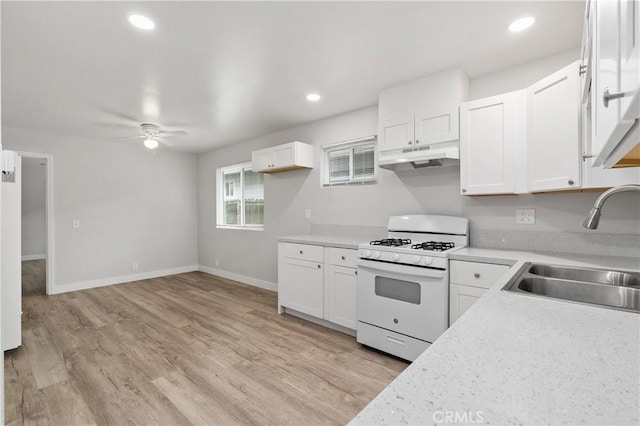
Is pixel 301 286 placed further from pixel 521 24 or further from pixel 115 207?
pixel 115 207

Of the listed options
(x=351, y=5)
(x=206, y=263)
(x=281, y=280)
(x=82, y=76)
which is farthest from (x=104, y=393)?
(x=206, y=263)

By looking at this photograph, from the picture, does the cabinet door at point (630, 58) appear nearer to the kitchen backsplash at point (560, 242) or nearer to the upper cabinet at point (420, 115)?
the upper cabinet at point (420, 115)

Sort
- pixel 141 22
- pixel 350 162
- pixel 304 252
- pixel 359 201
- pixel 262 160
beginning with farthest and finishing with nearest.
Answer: pixel 262 160 → pixel 350 162 → pixel 359 201 → pixel 304 252 → pixel 141 22

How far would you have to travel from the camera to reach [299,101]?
3.31 metres

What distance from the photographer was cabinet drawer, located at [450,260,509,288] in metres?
2.05

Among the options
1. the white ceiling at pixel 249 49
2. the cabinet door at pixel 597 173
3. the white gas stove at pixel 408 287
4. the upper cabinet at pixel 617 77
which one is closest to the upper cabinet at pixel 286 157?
the white ceiling at pixel 249 49

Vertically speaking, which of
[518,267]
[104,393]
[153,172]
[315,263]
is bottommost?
[104,393]

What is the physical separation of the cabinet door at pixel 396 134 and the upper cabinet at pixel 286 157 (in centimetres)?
127

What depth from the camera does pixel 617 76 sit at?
69 centimetres

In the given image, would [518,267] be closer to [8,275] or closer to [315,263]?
[315,263]

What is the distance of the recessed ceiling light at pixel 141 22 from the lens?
1.89m

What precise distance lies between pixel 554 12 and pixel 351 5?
1268 mm

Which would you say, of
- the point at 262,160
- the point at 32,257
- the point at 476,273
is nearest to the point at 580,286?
the point at 476,273

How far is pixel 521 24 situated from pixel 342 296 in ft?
8.43
